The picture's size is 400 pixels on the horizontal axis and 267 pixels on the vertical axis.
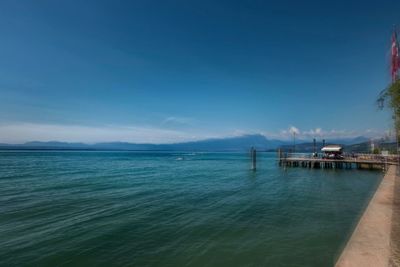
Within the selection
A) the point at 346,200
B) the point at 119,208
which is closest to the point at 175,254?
the point at 119,208

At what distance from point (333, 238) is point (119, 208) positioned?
11.3 m

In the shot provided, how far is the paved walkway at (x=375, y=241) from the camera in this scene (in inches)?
269

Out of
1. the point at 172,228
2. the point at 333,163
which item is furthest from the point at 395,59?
the point at 172,228

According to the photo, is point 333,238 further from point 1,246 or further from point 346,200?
point 1,246

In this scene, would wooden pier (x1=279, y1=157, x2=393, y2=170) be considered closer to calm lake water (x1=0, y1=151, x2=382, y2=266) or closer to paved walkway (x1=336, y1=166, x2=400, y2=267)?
calm lake water (x1=0, y1=151, x2=382, y2=266)

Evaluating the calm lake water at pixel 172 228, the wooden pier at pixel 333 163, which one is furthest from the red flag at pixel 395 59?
the wooden pier at pixel 333 163

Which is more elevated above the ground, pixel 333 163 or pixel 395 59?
pixel 395 59

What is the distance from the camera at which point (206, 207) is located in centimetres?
1552

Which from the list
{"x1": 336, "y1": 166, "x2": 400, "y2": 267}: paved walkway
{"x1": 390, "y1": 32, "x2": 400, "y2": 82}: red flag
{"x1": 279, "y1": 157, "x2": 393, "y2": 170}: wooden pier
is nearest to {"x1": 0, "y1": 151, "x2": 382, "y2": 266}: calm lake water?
{"x1": 336, "y1": 166, "x2": 400, "y2": 267}: paved walkway

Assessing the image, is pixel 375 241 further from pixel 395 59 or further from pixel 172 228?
pixel 395 59

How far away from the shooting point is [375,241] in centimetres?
813

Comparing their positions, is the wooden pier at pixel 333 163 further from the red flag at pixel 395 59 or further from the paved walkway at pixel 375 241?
the paved walkway at pixel 375 241

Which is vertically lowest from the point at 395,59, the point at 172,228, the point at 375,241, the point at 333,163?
the point at 172,228

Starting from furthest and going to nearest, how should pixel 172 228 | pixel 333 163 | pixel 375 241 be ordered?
1. pixel 333 163
2. pixel 172 228
3. pixel 375 241
